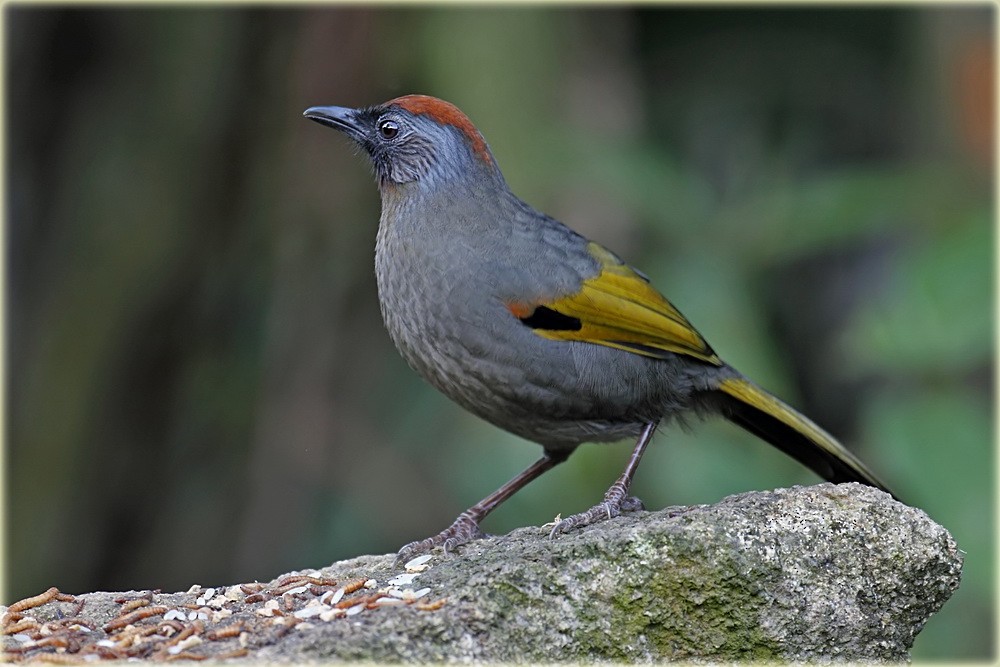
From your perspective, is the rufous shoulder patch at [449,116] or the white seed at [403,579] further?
the rufous shoulder patch at [449,116]

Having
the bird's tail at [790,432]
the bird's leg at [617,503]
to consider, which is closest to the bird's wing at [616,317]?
the bird's tail at [790,432]

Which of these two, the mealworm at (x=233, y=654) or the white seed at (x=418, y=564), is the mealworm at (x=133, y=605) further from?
the white seed at (x=418, y=564)

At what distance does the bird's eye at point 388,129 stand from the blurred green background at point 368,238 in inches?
52.6

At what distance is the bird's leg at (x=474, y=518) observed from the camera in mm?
4602

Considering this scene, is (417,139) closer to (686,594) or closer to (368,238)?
(686,594)

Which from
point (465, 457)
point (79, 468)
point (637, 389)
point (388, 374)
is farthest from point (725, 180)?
point (79, 468)

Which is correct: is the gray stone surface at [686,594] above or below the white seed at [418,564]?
→ above

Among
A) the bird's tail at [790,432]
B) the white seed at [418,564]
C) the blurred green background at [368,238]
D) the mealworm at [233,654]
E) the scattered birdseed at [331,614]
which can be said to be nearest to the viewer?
the mealworm at [233,654]

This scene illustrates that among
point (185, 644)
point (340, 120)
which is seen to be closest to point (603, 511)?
point (185, 644)

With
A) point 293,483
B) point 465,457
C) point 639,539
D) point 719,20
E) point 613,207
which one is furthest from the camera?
point 719,20

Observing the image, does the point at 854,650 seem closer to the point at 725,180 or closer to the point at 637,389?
the point at 637,389

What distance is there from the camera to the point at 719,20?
30.2 feet

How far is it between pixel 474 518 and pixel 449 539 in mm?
293

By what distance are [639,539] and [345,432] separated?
451cm
